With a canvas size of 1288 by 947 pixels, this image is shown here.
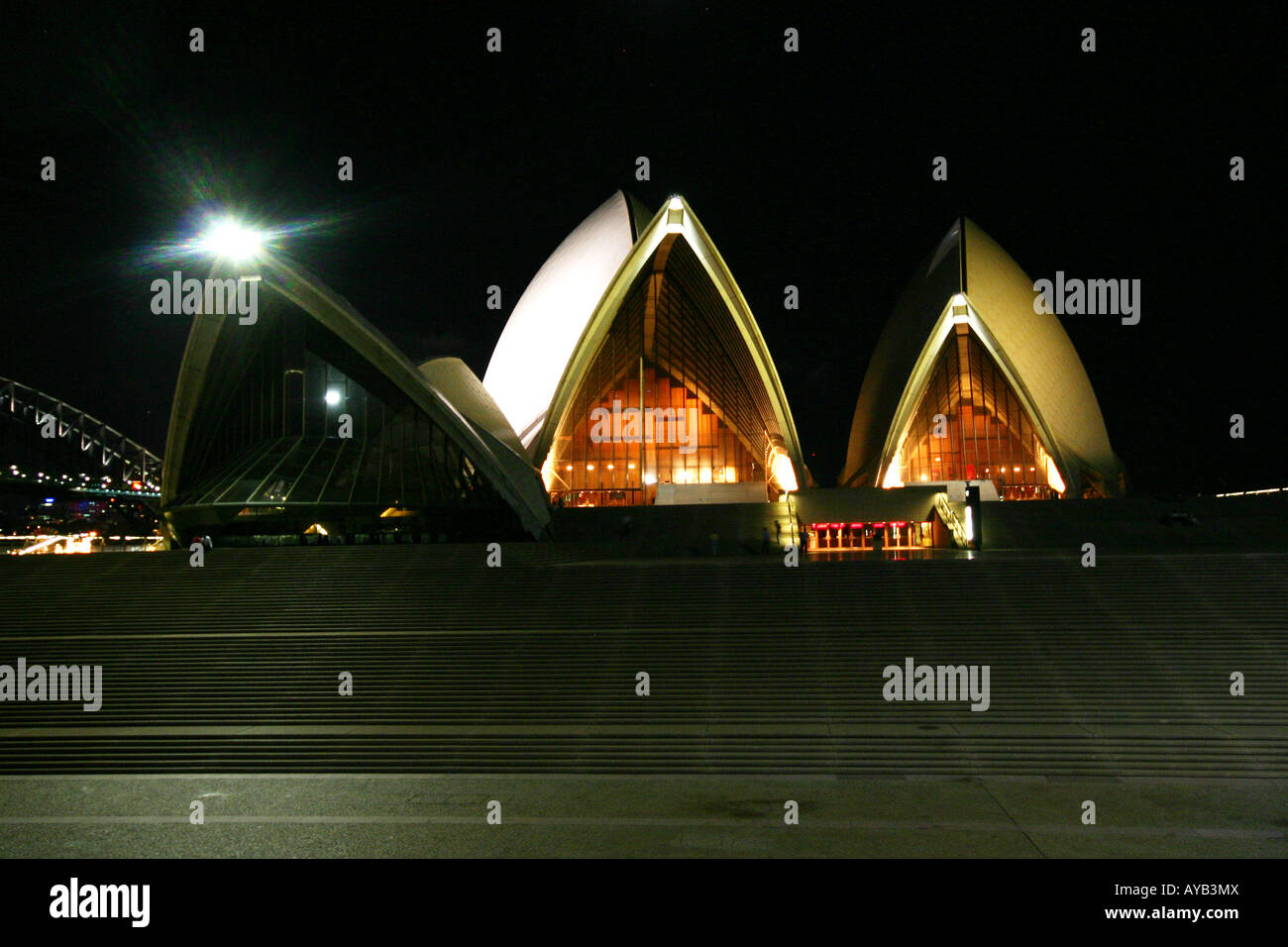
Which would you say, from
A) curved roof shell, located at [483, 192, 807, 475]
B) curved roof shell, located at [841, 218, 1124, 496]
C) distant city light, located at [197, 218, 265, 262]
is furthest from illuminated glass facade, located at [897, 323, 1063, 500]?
distant city light, located at [197, 218, 265, 262]

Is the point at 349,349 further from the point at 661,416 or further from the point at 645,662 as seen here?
the point at 661,416

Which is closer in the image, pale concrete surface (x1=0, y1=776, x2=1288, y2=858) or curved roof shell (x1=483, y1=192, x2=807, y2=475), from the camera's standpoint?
pale concrete surface (x1=0, y1=776, x2=1288, y2=858)

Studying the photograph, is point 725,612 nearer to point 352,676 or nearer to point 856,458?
point 352,676

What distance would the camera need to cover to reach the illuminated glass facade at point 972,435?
99.8ft

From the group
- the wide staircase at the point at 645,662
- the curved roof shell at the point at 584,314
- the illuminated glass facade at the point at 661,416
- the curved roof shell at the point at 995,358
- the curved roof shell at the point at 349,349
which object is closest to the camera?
the wide staircase at the point at 645,662

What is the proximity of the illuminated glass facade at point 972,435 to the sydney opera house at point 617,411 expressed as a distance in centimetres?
7

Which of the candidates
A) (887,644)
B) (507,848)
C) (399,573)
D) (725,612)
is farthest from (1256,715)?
(399,573)

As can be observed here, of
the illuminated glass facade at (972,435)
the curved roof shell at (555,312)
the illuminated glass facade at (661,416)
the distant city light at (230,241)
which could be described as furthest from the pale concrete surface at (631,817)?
the illuminated glass facade at (972,435)

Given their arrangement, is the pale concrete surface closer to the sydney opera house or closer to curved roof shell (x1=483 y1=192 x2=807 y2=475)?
the sydney opera house

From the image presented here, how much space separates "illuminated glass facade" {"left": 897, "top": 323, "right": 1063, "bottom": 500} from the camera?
99.8 feet

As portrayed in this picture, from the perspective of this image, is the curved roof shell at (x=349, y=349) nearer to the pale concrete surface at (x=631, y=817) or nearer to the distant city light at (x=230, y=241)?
the distant city light at (x=230, y=241)

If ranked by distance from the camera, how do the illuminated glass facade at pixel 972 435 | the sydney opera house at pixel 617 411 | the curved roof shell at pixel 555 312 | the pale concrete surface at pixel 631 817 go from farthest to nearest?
the illuminated glass facade at pixel 972 435, the curved roof shell at pixel 555 312, the sydney opera house at pixel 617 411, the pale concrete surface at pixel 631 817

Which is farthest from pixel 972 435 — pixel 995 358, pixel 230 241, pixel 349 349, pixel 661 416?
pixel 230 241

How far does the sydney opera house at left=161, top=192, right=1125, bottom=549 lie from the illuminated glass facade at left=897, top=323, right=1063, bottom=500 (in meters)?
0.07
